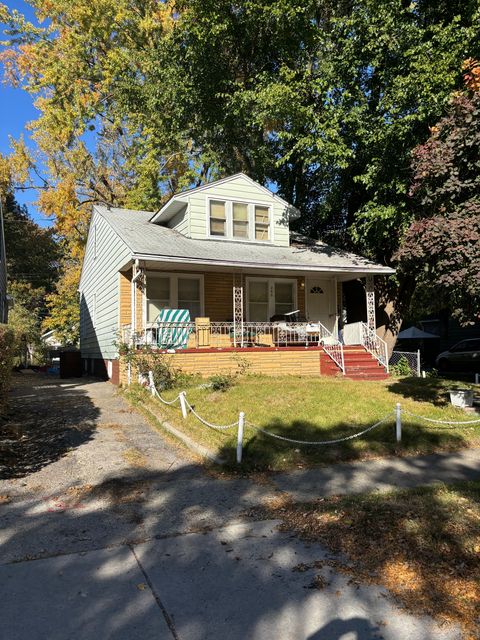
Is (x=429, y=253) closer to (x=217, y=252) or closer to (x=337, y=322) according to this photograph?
(x=217, y=252)

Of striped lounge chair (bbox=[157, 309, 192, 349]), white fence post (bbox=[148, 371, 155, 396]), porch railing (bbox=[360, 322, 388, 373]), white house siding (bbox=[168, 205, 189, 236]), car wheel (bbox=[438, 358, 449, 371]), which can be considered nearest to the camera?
white fence post (bbox=[148, 371, 155, 396])

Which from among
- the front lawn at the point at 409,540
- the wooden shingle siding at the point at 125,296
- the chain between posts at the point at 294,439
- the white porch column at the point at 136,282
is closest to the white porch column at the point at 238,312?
the white porch column at the point at 136,282

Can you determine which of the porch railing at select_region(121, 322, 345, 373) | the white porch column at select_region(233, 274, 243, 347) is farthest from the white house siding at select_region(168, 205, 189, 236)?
the porch railing at select_region(121, 322, 345, 373)

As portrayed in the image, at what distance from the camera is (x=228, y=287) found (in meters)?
17.2

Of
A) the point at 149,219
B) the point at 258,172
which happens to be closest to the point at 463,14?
the point at 258,172

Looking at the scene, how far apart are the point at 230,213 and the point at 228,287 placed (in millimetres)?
2623

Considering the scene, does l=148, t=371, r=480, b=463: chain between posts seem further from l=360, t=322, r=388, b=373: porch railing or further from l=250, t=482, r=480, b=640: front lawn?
l=360, t=322, r=388, b=373: porch railing

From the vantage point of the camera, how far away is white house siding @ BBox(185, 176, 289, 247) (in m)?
16.6

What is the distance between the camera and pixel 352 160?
57.8ft

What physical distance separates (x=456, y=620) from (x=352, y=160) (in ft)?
54.5

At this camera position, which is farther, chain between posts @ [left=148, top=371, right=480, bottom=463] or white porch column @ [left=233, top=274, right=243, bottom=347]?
white porch column @ [left=233, top=274, right=243, bottom=347]

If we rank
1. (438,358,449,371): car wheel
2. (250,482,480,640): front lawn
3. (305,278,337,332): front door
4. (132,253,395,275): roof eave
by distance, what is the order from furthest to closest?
(438,358,449,371): car wheel
(305,278,337,332): front door
(132,253,395,275): roof eave
(250,482,480,640): front lawn

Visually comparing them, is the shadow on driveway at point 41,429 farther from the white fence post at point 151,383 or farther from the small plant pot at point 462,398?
the small plant pot at point 462,398

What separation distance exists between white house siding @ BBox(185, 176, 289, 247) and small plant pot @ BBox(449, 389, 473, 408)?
9.41 meters
